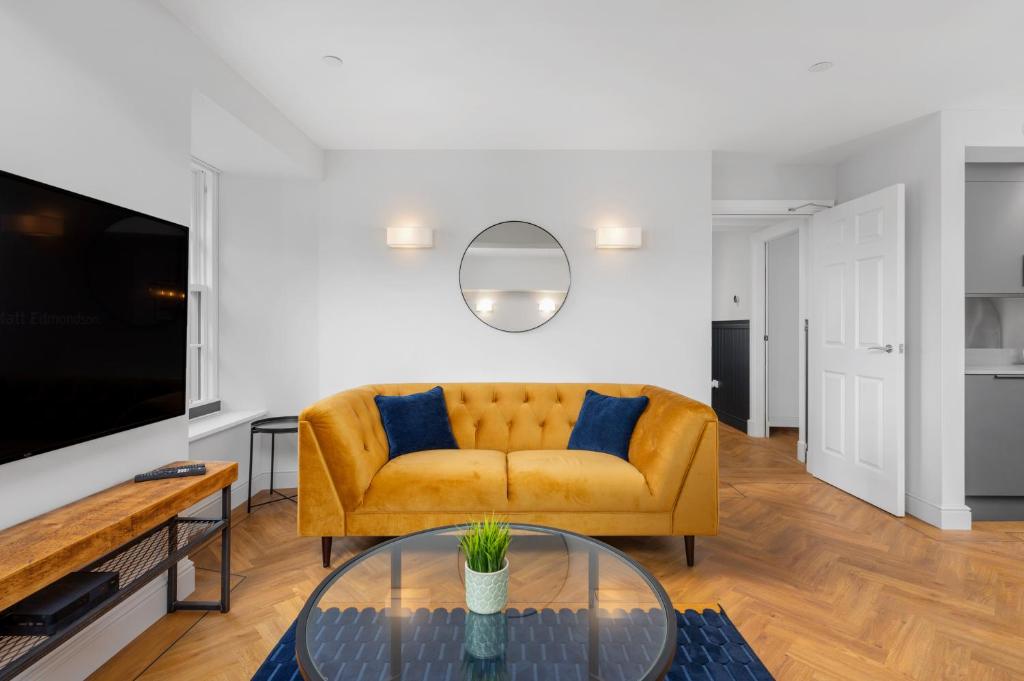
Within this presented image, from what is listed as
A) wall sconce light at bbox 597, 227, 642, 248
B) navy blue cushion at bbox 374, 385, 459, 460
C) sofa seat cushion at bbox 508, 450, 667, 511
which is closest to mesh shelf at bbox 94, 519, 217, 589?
navy blue cushion at bbox 374, 385, 459, 460

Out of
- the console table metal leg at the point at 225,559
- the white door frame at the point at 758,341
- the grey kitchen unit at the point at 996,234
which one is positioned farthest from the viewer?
the white door frame at the point at 758,341

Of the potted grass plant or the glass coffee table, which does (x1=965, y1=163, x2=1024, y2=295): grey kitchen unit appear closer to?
the glass coffee table

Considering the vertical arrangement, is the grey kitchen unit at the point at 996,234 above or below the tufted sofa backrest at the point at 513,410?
above

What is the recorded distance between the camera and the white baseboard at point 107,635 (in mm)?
1438

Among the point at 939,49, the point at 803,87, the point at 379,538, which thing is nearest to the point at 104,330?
the point at 379,538

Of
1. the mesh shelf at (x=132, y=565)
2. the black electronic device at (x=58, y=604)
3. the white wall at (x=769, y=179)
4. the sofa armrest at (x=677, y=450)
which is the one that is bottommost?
the mesh shelf at (x=132, y=565)

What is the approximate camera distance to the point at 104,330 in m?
1.55

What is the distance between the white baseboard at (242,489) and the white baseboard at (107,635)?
0.53m

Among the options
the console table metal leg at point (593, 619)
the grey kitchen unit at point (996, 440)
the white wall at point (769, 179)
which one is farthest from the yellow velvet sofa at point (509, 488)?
the white wall at point (769, 179)

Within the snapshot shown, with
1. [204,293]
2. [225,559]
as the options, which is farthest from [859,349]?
[204,293]

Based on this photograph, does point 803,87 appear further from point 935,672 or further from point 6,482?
point 6,482

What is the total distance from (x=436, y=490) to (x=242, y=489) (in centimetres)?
159

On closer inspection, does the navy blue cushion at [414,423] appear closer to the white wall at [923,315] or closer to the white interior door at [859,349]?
the white interior door at [859,349]

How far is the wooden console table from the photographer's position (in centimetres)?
112
